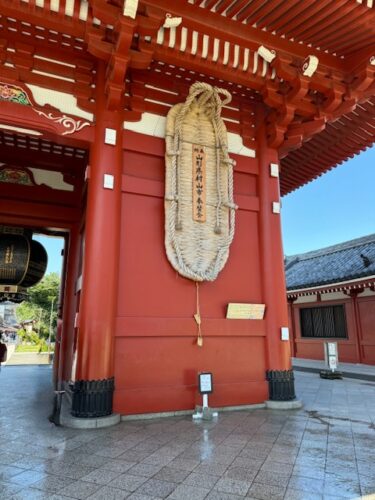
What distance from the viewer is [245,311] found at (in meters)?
4.75

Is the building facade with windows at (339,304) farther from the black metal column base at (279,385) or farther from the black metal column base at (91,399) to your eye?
the black metal column base at (91,399)

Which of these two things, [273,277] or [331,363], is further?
[331,363]

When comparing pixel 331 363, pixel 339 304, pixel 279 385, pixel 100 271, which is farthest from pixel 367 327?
pixel 100 271

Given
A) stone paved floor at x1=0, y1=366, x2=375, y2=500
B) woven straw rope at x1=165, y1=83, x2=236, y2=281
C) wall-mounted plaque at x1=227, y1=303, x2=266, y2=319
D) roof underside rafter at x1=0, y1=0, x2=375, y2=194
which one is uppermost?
roof underside rafter at x1=0, y1=0, x2=375, y2=194

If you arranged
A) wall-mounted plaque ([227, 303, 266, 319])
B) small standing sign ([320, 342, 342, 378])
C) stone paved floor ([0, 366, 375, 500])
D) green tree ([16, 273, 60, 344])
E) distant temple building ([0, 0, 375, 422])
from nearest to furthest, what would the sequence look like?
stone paved floor ([0, 366, 375, 500])
distant temple building ([0, 0, 375, 422])
wall-mounted plaque ([227, 303, 266, 319])
small standing sign ([320, 342, 342, 378])
green tree ([16, 273, 60, 344])

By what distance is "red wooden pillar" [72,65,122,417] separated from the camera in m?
3.80

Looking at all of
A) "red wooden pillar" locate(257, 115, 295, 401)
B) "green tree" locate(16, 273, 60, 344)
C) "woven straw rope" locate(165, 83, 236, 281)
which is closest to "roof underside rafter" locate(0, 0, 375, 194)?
"woven straw rope" locate(165, 83, 236, 281)

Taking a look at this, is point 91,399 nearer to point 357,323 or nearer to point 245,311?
point 245,311

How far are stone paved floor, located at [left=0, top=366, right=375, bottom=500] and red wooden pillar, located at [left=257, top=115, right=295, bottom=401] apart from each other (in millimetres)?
466

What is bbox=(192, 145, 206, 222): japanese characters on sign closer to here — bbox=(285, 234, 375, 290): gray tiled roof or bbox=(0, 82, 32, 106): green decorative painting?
bbox=(0, 82, 32, 106): green decorative painting

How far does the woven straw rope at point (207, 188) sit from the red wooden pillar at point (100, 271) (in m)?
0.72

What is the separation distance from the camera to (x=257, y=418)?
4.05 m

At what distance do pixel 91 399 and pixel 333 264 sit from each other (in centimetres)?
1243

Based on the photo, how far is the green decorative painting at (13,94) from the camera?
4121 millimetres
